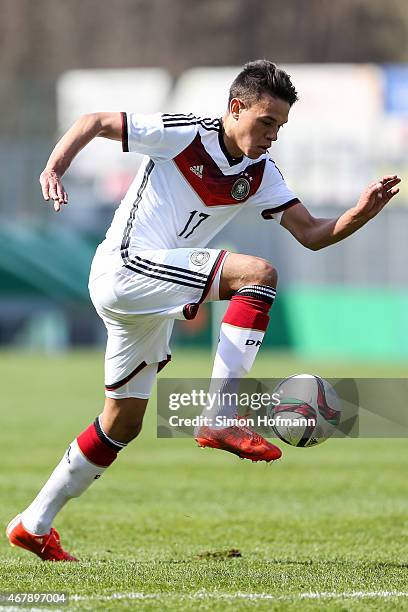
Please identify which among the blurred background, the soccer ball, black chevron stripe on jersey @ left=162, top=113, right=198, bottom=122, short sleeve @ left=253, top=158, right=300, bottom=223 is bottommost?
the blurred background

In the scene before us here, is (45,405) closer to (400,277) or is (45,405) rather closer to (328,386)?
(328,386)

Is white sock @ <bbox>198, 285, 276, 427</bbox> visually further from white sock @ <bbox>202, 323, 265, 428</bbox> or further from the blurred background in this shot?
the blurred background

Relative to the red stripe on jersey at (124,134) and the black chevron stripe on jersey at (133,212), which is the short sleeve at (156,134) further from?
the black chevron stripe on jersey at (133,212)

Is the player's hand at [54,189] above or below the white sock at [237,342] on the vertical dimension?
above

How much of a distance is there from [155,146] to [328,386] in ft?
4.69

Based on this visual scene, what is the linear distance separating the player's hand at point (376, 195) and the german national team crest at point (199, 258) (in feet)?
2.75

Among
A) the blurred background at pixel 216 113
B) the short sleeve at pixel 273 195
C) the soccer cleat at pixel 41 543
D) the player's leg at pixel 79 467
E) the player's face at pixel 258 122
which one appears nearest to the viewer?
the player's face at pixel 258 122

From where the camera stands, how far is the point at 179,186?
6223mm

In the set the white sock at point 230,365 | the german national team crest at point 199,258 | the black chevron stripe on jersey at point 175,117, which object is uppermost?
the black chevron stripe on jersey at point 175,117

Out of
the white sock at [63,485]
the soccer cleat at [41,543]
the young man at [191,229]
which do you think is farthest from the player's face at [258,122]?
the soccer cleat at [41,543]

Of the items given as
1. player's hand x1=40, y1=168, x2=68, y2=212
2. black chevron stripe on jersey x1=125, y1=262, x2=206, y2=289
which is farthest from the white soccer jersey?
player's hand x1=40, y1=168, x2=68, y2=212

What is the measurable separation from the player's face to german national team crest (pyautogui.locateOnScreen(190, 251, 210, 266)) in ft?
1.79

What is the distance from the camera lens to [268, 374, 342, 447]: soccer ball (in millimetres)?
6102

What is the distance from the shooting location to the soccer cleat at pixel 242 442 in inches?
226
